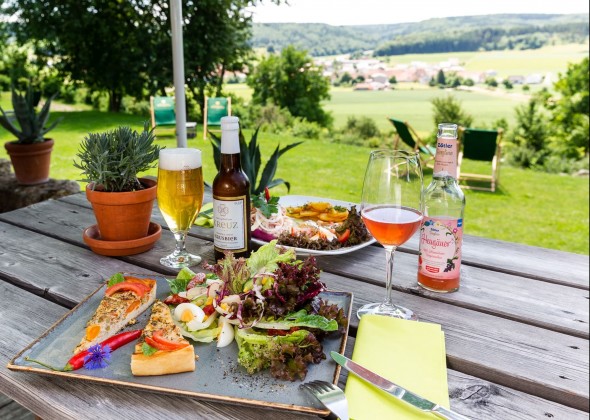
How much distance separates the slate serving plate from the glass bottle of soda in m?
0.33

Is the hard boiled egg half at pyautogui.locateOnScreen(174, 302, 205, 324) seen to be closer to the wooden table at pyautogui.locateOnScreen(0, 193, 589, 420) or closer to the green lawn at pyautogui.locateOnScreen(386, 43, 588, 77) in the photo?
the wooden table at pyautogui.locateOnScreen(0, 193, 589, 420)

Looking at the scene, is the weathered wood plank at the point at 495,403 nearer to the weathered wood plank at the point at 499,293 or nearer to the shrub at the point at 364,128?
the weathered wood plank at the point at 499,293

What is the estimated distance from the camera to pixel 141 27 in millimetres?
9891

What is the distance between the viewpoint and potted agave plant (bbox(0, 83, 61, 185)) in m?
2.65

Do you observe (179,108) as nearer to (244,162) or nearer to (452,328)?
(244,162)

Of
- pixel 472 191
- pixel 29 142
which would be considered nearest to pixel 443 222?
pixel 29 142

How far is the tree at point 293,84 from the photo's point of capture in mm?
12312

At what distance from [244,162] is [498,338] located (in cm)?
79

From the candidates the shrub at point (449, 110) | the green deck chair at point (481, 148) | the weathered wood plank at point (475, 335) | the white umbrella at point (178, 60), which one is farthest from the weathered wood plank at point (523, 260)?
the shrub at point (449, 110)

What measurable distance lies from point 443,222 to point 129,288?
0.62m

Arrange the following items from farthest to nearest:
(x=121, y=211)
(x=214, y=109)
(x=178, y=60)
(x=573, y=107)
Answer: (x=573, y=107) → (x=214, y=109) → (x=178, y=60) → (x=121, y=211)

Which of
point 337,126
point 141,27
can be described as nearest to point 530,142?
point 337,126

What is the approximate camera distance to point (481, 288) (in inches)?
46.7

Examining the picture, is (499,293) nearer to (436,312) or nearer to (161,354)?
(436,312)
